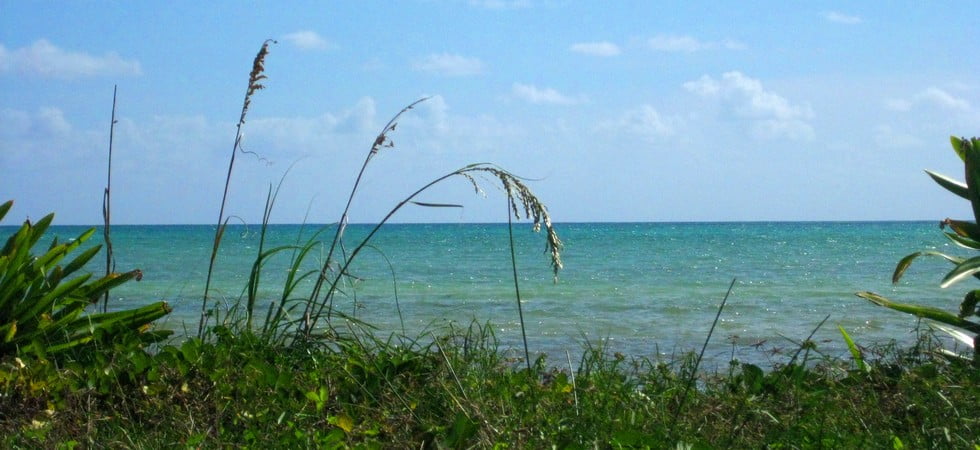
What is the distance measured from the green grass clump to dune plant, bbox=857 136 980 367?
29 cm

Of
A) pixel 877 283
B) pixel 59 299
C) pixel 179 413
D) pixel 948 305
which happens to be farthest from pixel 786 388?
pixel 877 283

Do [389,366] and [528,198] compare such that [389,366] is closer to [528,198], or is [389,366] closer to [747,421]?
[528,198]

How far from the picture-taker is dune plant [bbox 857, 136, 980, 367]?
136 inches

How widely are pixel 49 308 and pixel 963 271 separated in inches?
136

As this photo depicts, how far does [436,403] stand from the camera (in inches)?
109

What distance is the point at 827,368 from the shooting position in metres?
3.42

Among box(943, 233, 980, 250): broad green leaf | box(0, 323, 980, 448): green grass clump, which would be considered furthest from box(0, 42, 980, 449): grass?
box(943, 233, 980, 250): broad green leaf

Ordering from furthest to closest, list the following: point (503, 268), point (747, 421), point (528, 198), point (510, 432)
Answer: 1. point (503, 268)
2. point (528, 198)
3. point (747, 421)
4. point (510, 432)

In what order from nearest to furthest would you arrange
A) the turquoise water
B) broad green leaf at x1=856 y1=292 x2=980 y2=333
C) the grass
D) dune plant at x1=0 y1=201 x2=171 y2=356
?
the grass → dune plant at x1=0 y1=201 x2=171 y2=356 → broad green leaf at x1=856 y1=292 x2=980 y2=333 → the turquoise water

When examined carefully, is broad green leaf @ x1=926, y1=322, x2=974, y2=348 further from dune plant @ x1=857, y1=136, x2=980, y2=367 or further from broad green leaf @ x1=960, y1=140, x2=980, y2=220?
broad green leaf @ x1=960, y1=140, x2=980, y2=220

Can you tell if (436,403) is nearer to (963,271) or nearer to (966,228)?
(963,271)

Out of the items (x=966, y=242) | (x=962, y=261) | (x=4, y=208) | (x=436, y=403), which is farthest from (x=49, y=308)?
(x=966, y=242)

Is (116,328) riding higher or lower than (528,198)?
lower

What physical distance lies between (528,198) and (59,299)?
193 cm
